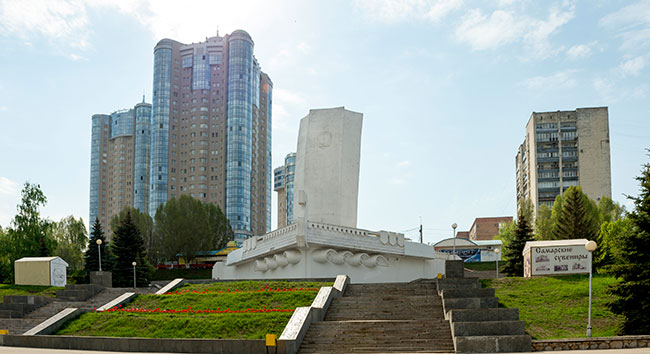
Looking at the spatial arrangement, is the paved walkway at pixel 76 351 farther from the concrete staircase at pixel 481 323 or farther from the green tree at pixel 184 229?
the green tree at pixel 184 229

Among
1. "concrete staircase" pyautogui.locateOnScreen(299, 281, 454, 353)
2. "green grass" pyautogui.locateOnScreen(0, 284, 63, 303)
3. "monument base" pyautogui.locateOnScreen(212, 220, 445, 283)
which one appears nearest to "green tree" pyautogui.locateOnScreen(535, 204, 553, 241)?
"monument base" pyautogui.locateOnScreen(212, 220, 445, 283)

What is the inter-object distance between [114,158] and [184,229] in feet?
179

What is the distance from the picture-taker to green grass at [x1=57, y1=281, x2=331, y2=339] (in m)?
15.2

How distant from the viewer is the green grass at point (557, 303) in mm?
14898

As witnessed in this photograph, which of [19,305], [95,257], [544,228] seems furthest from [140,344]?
[544,228]

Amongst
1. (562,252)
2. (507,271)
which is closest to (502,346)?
(562,252)

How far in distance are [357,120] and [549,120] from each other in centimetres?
4192

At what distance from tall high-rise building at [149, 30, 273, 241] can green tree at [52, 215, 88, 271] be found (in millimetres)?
25795

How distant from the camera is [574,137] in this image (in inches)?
2569

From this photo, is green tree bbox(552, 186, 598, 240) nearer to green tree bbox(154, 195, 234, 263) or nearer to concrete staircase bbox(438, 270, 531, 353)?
concrete staircase bbox(438, 270, 531, 353)

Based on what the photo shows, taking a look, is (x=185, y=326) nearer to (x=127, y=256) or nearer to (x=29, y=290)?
(x=29, y=290)

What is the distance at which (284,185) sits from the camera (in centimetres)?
13300

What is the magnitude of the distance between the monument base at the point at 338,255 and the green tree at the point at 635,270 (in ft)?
44.3

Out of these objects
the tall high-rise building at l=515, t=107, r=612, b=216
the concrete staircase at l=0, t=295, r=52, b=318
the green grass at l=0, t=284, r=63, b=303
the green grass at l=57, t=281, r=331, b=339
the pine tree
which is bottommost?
the green grass at l=0, t=284, r=63, b=303
